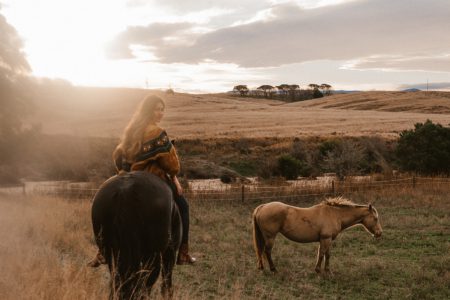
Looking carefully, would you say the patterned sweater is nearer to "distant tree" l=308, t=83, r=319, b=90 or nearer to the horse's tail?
the horse's tail

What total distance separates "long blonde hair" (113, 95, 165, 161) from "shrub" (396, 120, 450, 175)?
A: 20144mm

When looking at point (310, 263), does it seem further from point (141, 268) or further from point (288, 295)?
point (141, 268)

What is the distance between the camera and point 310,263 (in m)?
9.35

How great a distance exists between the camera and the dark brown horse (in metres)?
4.29

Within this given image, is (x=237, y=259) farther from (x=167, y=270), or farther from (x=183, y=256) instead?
(x=167, y=270)

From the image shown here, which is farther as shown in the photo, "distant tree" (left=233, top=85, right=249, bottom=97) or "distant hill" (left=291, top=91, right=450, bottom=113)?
"distant tree" (left=233, top=85, right=249, bottom=97)

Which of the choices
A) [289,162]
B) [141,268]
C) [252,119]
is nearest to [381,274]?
[141,268]

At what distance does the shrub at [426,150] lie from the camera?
22.2 metres

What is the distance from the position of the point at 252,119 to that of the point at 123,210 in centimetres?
5612

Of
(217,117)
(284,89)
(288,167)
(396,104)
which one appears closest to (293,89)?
(284,89)

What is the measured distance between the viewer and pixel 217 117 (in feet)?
202

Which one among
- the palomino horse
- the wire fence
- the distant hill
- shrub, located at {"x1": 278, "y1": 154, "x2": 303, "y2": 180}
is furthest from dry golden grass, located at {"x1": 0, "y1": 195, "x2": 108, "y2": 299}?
the distant hill

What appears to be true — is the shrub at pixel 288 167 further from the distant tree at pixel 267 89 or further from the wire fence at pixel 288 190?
the distant tree at pixel 267 89

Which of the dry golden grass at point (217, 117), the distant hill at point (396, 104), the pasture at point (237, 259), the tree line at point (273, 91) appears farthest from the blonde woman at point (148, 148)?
the tree line at point (273, 91)
